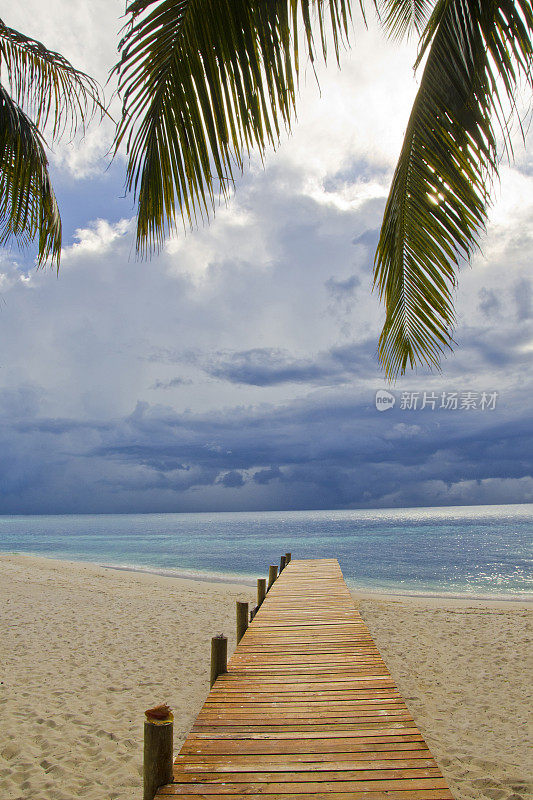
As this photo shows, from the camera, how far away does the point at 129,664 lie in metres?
8.95

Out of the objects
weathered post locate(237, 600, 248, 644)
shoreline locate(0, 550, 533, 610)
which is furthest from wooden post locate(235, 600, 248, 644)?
shoreline locate(0, 550, 533, 610)

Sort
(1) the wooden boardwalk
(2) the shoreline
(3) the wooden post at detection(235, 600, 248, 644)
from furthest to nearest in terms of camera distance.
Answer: (2) the shoreline, (3) the wooden post at detection(235, 600, 248, 644), (1) the wooden boardwalk

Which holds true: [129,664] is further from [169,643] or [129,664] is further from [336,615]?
[336,615]

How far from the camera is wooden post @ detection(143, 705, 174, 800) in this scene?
3.03 metres

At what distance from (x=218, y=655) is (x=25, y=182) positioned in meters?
4.98

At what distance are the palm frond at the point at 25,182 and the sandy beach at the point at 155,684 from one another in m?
5.42

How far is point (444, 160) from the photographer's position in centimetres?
262

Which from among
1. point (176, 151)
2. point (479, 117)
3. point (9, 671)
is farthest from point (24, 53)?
point (9, 671)

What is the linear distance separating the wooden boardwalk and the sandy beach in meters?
1.40

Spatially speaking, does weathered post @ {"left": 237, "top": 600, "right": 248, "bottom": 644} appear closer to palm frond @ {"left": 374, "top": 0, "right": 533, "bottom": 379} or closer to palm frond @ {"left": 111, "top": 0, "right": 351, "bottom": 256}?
palm frond @ {"left": 374, "top": 0, "right": 533, "bottom": 379}

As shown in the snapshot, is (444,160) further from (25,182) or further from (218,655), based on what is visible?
(218,655)

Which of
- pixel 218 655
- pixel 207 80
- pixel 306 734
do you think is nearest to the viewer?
pixel 207 80

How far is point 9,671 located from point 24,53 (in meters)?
8.91

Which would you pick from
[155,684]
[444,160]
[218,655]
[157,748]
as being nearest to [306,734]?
[157,748]
